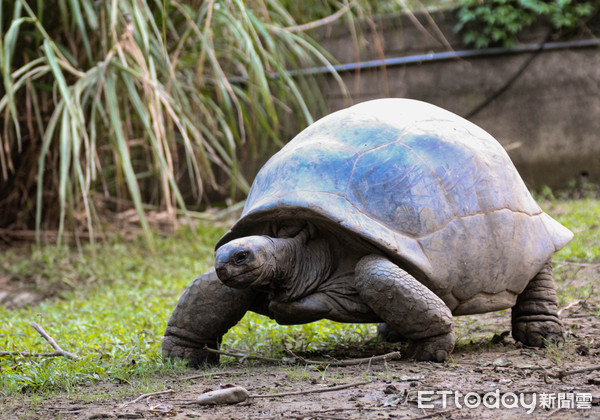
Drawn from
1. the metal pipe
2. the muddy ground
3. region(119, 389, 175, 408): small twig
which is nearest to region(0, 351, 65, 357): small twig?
the muddy ground

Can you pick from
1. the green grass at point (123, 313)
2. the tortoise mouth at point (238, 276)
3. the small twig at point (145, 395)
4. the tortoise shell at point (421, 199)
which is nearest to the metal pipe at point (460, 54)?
the green grass at point (123, 313)

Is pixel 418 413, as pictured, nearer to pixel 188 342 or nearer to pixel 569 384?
pixel 569 384

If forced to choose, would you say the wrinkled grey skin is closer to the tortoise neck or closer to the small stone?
the tortoise neck

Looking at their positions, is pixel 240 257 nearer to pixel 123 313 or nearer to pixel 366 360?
pixel 366 360

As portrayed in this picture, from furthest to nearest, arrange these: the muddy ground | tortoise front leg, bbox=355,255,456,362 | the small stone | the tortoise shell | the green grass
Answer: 1. the green grass
2. the tortoise shell
3. tortoise front leg, bbox=355,255,456,362
4. the small stone
5. the muddy ground

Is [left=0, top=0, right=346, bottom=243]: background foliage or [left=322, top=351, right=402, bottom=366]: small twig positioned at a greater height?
[left=0, top=0, right=346, bottom=243]: background foliage

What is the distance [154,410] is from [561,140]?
689 cm

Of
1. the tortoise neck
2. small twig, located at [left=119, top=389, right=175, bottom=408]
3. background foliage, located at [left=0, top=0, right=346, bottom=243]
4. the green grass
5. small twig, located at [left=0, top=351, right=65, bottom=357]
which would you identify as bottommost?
the green grass

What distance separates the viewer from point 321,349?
3.40 m

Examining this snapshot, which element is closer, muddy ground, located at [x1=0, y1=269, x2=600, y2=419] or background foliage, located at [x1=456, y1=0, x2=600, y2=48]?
muddy ground, located at [x1=0, y1=269, x2=600, y2=419]

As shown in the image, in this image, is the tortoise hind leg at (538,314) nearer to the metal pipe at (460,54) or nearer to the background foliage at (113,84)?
the background foliage at (113,84)

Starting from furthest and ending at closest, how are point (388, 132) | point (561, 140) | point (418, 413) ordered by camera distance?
1. point (561, 140)
2. point (388, 132)
3. point (418, 413)

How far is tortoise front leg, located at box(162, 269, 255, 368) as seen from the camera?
10.2ft

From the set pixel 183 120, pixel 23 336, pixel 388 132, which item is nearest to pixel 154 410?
pixel 388 132
